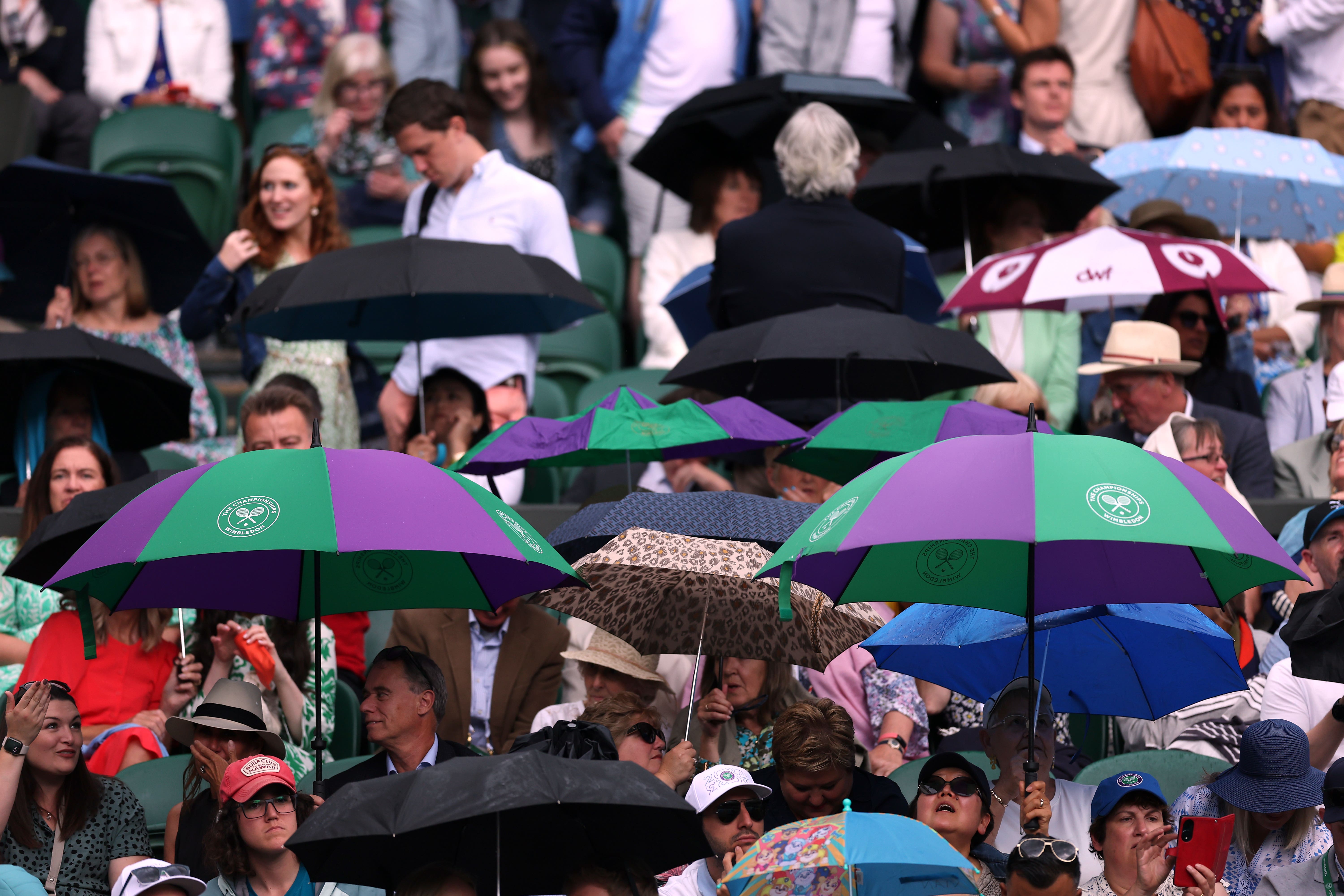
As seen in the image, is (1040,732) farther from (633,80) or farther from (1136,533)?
(633,80)

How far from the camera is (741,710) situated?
20.7 ft

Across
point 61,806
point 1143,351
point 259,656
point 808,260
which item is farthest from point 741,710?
point 1143,351

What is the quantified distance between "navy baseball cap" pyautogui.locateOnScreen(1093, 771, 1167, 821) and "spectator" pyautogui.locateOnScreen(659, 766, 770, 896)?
99 centimetres

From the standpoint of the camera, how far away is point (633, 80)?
11055 mm

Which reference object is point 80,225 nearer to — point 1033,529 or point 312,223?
point 312,223

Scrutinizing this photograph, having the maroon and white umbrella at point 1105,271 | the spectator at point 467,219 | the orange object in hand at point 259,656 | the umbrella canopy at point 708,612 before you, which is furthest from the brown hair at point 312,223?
the umbrella canopy at point 708,612

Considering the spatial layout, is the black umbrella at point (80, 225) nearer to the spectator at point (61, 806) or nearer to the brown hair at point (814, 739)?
the spectator at point (61, 806)

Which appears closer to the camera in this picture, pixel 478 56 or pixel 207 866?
pixel 207 866

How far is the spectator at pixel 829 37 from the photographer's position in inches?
432

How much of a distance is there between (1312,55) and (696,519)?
22.2 ft

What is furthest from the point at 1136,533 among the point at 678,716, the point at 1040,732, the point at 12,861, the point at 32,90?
the point at 32,90

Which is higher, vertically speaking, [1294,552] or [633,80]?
[633,80]

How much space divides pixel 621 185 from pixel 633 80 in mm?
647

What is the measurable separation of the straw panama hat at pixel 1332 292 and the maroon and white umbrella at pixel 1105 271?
0.60 meters
